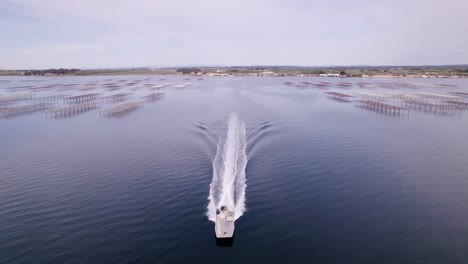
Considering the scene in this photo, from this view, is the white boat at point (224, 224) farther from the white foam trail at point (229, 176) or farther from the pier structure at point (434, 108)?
the pier structure at point (434, 108)

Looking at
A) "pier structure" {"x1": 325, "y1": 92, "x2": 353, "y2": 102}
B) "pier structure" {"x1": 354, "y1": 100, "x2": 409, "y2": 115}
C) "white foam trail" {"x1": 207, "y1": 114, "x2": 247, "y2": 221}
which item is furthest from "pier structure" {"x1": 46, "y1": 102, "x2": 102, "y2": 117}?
"pier structure" {"x1": 354, "y1": 100, "x2": 409, "y2": 115}

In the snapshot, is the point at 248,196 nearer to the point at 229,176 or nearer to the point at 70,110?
the point at 229,176

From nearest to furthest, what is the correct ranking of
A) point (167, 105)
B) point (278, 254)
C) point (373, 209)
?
point (278, 254), point (373, 209), point (167, 105)

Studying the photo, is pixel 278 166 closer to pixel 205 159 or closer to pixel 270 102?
pixel 205 159

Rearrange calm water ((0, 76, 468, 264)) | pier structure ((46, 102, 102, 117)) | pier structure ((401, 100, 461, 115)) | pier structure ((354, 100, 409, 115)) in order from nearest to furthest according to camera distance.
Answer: calm water ((0, 76, 468, 264)) → pier structure ((354, 100, 409, 115)) → pier structure ((46, 102, 102, 117)) → pier structure ((401, 100, 461, 115))

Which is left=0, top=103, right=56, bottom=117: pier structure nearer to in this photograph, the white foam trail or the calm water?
the calm water

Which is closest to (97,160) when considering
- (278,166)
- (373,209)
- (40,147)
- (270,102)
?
(40,147)

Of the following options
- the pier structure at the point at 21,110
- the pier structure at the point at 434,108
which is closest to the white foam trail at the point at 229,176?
the pier structure at the point at 434,108

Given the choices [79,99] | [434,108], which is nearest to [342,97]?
[434,108]
